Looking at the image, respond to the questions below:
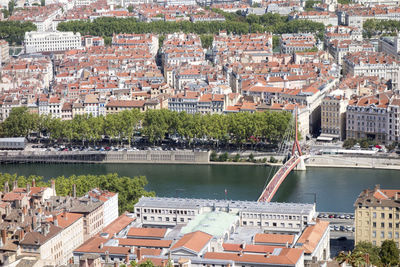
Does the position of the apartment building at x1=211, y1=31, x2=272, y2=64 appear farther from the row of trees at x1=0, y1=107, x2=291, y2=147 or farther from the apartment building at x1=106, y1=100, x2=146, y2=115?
the row of trees at x1=0, y1=107, x2=291, y2=147

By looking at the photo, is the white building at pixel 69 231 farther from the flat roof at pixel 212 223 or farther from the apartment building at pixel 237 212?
the flat roof at pixel 212 223

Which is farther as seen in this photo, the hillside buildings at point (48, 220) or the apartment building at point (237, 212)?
the apartment building at point (237, 212)


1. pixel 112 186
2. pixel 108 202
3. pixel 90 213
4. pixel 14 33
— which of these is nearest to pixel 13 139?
pixel 112 186

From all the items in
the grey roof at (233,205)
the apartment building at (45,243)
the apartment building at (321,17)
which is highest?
the apartment building at (321,17)

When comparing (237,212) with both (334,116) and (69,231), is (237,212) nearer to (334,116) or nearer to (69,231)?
(69,231)

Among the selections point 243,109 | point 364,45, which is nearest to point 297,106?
point 243,109

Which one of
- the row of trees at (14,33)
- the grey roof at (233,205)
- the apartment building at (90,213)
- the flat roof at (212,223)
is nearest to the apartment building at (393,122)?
the grey roof at (233,205)
